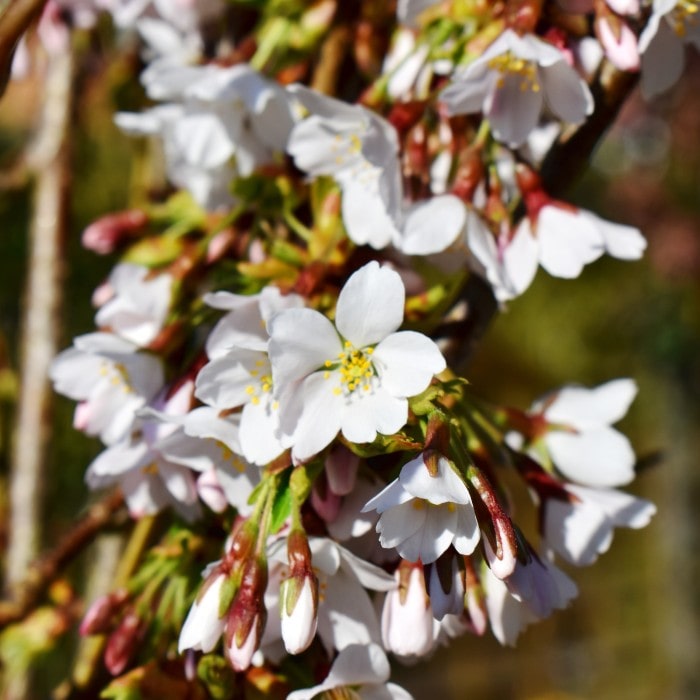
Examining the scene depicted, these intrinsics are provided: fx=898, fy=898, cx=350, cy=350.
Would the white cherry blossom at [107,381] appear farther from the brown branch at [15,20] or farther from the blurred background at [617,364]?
the blurred background at [617,364]

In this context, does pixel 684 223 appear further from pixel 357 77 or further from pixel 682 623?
pixel 357 77

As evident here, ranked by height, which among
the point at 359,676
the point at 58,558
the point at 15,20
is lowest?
the point at 58,558

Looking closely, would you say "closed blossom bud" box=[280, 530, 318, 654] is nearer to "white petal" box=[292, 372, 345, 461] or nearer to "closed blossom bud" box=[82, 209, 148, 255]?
"white petal" box=[292, 372, 345, 461]

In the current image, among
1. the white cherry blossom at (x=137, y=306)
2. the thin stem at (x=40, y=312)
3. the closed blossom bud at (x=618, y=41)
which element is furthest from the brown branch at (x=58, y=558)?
the closed blossom bud at (x=618, y=41)

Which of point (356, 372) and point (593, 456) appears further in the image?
point (593, 456)

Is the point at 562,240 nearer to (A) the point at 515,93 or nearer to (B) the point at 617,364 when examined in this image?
(A) the point at 515,93

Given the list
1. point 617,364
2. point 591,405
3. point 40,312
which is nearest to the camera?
point 591,405

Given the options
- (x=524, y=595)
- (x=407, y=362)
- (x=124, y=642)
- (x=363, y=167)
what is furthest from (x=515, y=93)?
(x=124, y=642)
